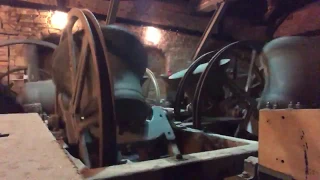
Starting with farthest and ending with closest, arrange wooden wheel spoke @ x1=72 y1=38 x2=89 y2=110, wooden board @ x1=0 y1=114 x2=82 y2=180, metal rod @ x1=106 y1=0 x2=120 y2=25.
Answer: metal rod @ x1=106 y1=0 x2=120 y2=25
wooden wheel spoke @ x1=72 y1=38 x2=89 y2=110
wooden board @ x1=0 y1=114 x2=82 y2=180

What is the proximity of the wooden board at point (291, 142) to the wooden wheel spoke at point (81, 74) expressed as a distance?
3.49 feet

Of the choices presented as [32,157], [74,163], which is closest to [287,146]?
[74,163]

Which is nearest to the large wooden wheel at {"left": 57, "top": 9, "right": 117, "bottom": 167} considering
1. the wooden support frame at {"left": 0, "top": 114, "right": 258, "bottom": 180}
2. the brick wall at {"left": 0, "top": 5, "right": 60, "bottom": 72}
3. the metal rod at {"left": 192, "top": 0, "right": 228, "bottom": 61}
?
the wooden support frame at {"left": 0, "top": 114, "right": 258, "bottom": 180}

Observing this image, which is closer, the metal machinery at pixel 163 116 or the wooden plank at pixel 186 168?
the metal machinery at pixel 163 116

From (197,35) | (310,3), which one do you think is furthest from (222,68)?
(310,3)

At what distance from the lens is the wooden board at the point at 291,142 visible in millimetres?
742

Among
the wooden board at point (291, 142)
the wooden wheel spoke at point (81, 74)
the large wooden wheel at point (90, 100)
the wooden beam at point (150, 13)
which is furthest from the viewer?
the wooden beam at point (150, 13)

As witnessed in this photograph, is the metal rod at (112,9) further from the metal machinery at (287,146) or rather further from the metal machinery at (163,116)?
the metal machinery at (287,146)

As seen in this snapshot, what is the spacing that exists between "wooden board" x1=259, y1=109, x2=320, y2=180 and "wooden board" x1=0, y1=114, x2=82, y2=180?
23.0 inches

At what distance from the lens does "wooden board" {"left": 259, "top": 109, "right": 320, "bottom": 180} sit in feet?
2.43

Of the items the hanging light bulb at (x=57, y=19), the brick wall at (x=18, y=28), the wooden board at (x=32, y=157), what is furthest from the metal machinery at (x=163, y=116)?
the hanging light bulb at (x=57, y=19)

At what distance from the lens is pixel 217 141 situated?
1.97m

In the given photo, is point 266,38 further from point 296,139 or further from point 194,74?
point 296,139

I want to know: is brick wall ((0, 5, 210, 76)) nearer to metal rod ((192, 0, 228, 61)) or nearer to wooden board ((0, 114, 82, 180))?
metal rod ((192, 0, 228, 61))
